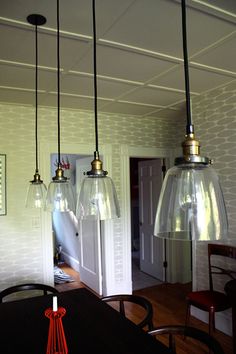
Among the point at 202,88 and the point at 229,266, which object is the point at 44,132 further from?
the point at 229,266

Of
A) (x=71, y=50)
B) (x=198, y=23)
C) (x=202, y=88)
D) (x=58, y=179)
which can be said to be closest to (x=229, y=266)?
(x=202, y=88)

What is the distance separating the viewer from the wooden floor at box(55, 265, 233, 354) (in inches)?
115

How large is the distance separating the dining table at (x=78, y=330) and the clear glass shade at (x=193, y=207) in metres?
0.99

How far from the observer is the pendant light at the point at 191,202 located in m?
0.82

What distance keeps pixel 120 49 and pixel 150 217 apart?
3.51 m

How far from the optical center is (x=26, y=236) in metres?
3.57

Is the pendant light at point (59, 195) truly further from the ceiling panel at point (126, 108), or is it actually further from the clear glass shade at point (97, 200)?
the ceiling panel at point (126, 108)

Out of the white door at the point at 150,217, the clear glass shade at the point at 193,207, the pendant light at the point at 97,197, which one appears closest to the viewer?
the clear glass shade at the point at 193,207

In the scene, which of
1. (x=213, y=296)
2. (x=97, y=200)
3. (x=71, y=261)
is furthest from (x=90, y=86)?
(x=71, y=261)

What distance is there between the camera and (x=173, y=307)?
387 cm

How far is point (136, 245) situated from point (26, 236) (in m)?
4.13

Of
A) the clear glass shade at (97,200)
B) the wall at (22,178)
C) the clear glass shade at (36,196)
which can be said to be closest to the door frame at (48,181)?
the wall at (22,178)

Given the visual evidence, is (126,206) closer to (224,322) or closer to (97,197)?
(224,322)

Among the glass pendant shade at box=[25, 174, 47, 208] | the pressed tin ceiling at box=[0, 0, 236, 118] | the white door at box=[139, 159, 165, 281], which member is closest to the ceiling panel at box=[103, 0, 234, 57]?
the pressed tin ceiling at box=[0, 0, 236, 118]
